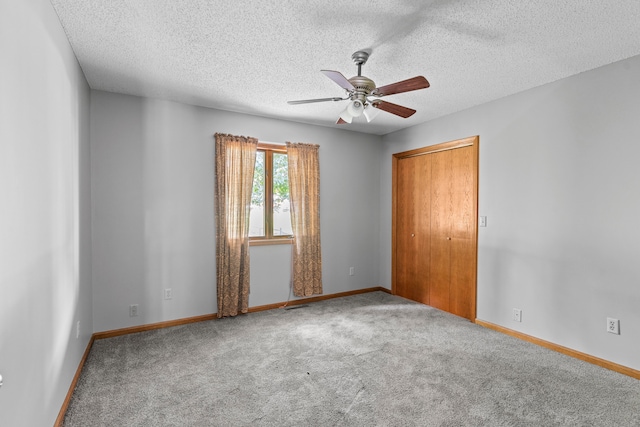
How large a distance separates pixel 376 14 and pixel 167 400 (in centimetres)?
284

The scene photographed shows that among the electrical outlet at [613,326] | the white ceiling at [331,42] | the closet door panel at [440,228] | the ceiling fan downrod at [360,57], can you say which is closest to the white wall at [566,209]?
the electrical outlet at [613,326]

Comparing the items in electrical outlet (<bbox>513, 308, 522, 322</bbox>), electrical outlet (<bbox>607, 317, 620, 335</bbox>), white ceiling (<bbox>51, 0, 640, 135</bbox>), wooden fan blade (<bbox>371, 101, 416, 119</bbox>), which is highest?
white ceiling (<bbox>51, 0, 640, 135</bbox>)

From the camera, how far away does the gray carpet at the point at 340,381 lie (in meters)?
2.01

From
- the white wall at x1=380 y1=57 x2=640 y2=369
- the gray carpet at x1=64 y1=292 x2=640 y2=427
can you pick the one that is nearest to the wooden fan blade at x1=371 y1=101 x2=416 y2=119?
the white wall at x1=380 y1=57 x2=640 y2=369

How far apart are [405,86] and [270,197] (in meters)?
2.47

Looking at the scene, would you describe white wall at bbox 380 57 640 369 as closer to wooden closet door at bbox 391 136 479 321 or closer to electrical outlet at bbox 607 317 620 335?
electrical outlet at bbox 607 317 620 335

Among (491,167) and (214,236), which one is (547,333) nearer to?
(491,167)

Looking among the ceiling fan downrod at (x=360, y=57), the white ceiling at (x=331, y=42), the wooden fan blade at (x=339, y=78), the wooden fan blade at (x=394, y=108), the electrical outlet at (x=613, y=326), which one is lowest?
the electrical outlet at (x=613, y=326)

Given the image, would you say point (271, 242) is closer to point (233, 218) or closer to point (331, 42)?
point (233, 218)

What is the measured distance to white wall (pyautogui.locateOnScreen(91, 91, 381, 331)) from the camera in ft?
10.7

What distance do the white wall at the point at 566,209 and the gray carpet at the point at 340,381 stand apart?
1.16 ft

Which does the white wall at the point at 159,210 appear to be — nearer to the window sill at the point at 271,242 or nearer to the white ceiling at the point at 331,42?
the window sill at the point at 271,242

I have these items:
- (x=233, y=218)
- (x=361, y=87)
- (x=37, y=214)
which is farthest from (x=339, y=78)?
(x=233, y=218)

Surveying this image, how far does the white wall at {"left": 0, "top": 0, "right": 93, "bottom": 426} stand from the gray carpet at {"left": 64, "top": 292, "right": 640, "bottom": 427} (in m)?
0.46
